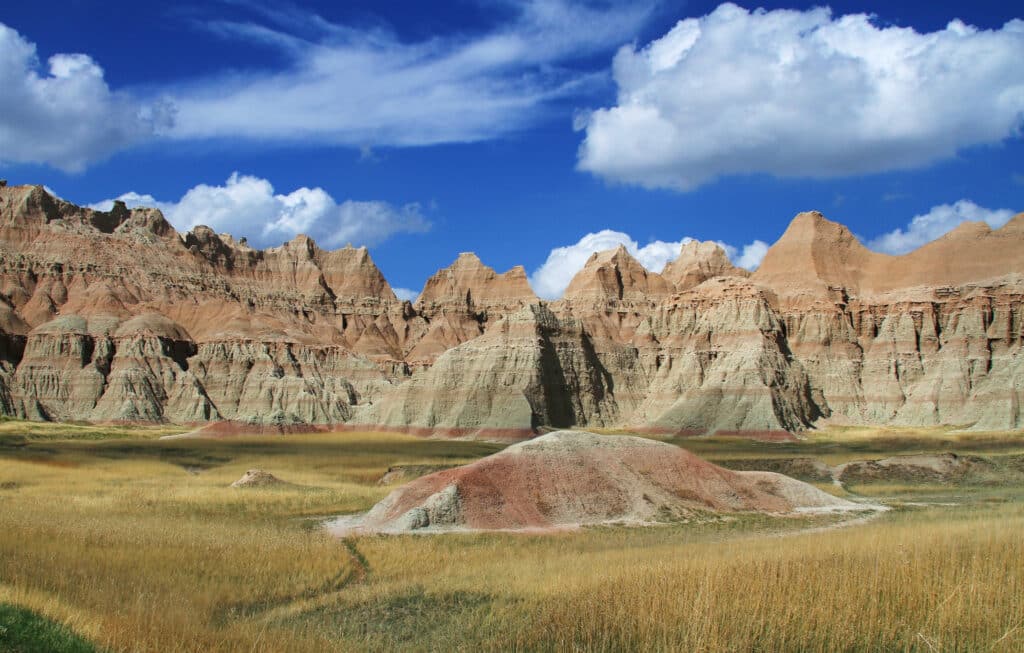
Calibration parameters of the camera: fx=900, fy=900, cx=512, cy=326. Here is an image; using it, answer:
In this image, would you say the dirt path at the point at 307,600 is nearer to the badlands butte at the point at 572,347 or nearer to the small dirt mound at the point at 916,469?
the small dirt mound at the point at 916,469

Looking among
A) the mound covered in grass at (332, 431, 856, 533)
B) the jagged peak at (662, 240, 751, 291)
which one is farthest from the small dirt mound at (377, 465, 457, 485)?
the jagged peak at (662, 240, 751, 291)

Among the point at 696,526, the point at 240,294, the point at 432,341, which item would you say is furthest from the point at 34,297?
the point at 696,526

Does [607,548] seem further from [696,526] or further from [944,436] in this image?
[944,436]

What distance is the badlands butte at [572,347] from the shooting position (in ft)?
364

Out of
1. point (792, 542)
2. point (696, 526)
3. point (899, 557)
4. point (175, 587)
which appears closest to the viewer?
point (899, 557)

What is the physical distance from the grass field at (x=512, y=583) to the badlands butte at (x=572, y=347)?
78181 mm

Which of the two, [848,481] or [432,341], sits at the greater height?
[432,341]

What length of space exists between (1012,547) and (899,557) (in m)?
2.57

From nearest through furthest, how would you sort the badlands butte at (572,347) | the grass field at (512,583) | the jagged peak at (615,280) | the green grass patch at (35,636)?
the green grass patch at (35,636) < the grass field at (512,583) < the badlands butte at (572,347) < the jagged peak at (615,280)

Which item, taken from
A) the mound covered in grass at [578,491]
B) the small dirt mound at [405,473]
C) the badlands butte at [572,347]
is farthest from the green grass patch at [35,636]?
the badlands butte at [572,347]

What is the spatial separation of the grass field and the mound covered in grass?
2.02m

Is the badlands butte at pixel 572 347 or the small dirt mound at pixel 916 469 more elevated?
the badlands butte at pixel 572 347

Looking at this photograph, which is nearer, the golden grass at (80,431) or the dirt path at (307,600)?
the dirt path at (307,600)

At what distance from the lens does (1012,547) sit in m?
16.5
